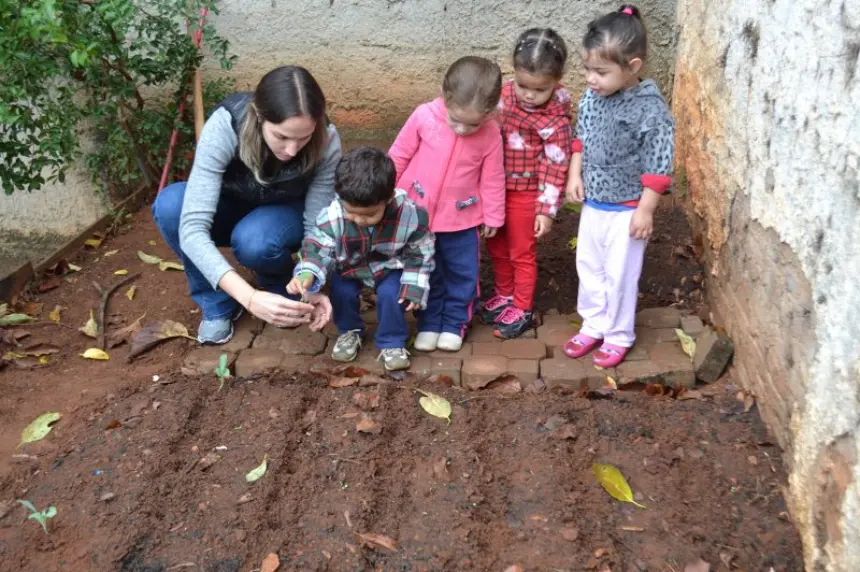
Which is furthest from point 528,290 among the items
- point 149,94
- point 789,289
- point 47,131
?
point 149,94

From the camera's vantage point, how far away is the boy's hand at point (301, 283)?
111 inches

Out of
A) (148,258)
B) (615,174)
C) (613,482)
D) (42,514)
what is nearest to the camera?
(42,514)

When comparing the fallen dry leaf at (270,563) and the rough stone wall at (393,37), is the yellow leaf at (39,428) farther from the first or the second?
the rough stone wall at (393,37)

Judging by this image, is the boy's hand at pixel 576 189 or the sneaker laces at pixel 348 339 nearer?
the boy's hand at pixel 576 189

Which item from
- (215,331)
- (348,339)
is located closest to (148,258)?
(215,331)

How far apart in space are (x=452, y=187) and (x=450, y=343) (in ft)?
2.20

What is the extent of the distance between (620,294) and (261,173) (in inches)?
59.5

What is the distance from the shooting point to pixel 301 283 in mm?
2840

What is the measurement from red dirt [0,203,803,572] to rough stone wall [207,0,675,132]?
7.22ft

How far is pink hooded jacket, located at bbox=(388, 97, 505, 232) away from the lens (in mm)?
3084

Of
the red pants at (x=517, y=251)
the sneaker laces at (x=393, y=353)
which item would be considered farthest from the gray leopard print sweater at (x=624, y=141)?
the sneaker laces at (x=393, y=353)

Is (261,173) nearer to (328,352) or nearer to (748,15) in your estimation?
(328,352)

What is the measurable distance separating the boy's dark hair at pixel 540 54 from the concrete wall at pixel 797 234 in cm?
74

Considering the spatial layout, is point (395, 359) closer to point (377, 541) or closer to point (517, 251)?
point (517, 251)
